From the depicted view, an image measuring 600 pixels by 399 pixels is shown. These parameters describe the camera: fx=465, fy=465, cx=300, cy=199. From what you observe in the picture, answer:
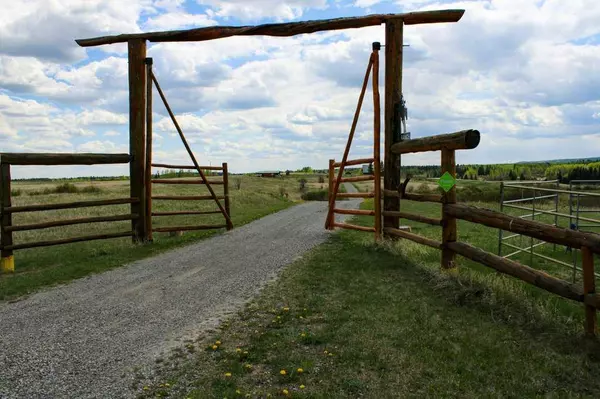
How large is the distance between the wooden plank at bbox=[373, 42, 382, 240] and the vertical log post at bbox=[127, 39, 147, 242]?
5.67 m

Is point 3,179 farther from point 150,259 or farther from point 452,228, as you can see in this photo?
point 452,228

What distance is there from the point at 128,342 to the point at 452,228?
4.86 metres

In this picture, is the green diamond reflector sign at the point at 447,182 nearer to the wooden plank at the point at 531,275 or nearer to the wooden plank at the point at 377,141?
the wooden plank at the point at 531,275

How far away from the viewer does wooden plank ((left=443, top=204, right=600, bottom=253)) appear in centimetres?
455

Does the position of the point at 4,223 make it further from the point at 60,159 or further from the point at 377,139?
the point at 377,139

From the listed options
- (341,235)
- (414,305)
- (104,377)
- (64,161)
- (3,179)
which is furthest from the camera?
(341,235)

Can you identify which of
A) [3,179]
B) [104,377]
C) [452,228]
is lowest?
[104,377]

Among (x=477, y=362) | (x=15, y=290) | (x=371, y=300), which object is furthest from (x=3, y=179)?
(x=477, y=362)

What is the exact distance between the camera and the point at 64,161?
10.1 metres

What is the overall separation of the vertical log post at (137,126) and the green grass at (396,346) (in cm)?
591

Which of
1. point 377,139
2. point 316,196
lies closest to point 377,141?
point 377,139

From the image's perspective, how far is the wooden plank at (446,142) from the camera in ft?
21.5

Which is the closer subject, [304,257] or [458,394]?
[458,394]

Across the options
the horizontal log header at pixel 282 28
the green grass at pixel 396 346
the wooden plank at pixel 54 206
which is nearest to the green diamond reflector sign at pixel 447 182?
the green grass at pixel 396 346
